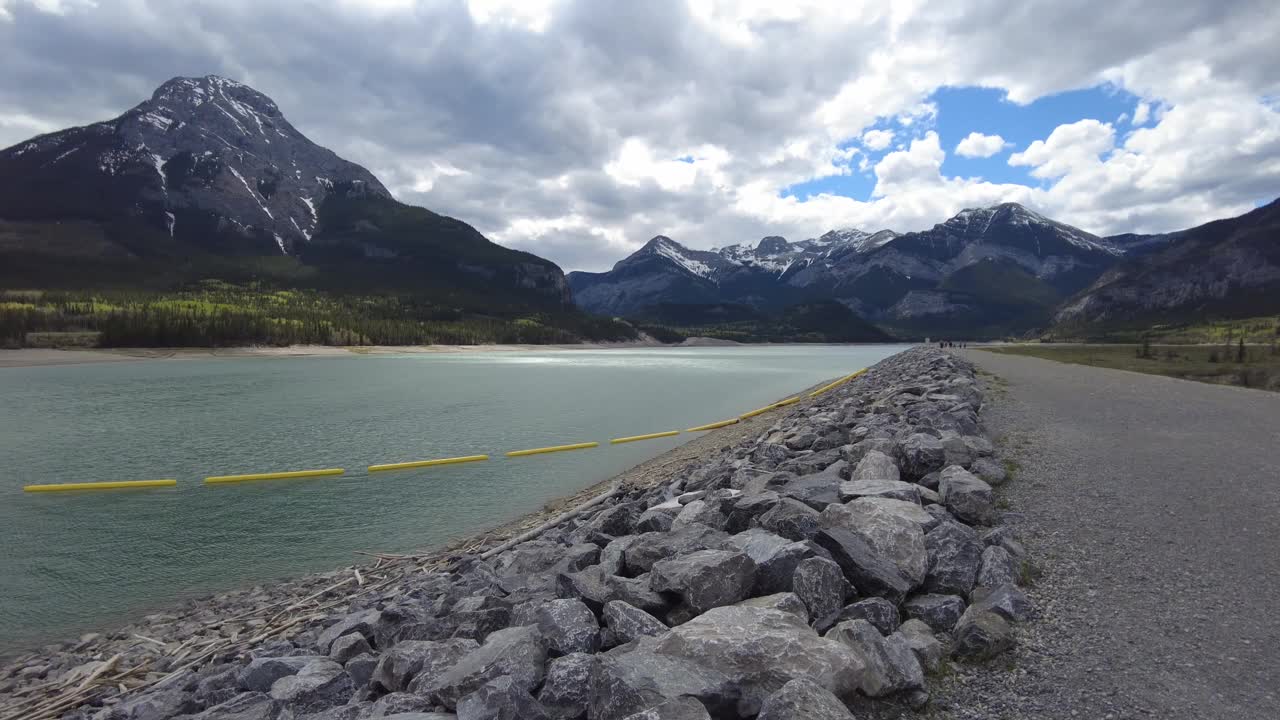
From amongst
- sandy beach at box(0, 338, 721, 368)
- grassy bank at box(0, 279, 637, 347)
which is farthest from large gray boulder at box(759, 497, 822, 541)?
grassy bank at box(0, 279, 637, 347)

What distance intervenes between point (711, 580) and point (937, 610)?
2.19 metres

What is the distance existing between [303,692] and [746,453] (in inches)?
530

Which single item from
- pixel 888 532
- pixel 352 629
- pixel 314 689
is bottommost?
pixel 352 629

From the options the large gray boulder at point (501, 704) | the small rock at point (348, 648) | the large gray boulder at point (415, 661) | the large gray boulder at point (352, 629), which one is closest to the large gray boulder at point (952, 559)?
the large gray boulder at point (501, 704)

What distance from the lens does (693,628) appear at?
492 centimetres

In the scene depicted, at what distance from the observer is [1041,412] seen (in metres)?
19.1

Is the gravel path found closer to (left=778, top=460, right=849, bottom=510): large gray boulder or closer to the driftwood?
(left=778, top=460, right=849, bottom=510): large gray boulder

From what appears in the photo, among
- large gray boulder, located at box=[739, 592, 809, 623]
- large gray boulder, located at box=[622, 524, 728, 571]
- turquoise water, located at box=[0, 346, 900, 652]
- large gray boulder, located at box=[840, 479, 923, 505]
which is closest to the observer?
large gray boulder, located at box=[739, 592, 809, 623]

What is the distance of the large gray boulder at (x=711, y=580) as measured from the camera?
5.67 m

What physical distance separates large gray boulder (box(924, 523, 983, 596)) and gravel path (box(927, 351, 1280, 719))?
67 centimetres

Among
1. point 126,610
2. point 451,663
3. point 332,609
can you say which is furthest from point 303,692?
point 126,610

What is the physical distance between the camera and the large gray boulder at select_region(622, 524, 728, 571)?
705 centimetres

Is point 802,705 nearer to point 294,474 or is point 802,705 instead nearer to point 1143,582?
point 1143,582

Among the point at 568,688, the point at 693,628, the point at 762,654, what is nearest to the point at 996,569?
the point at 762,654
